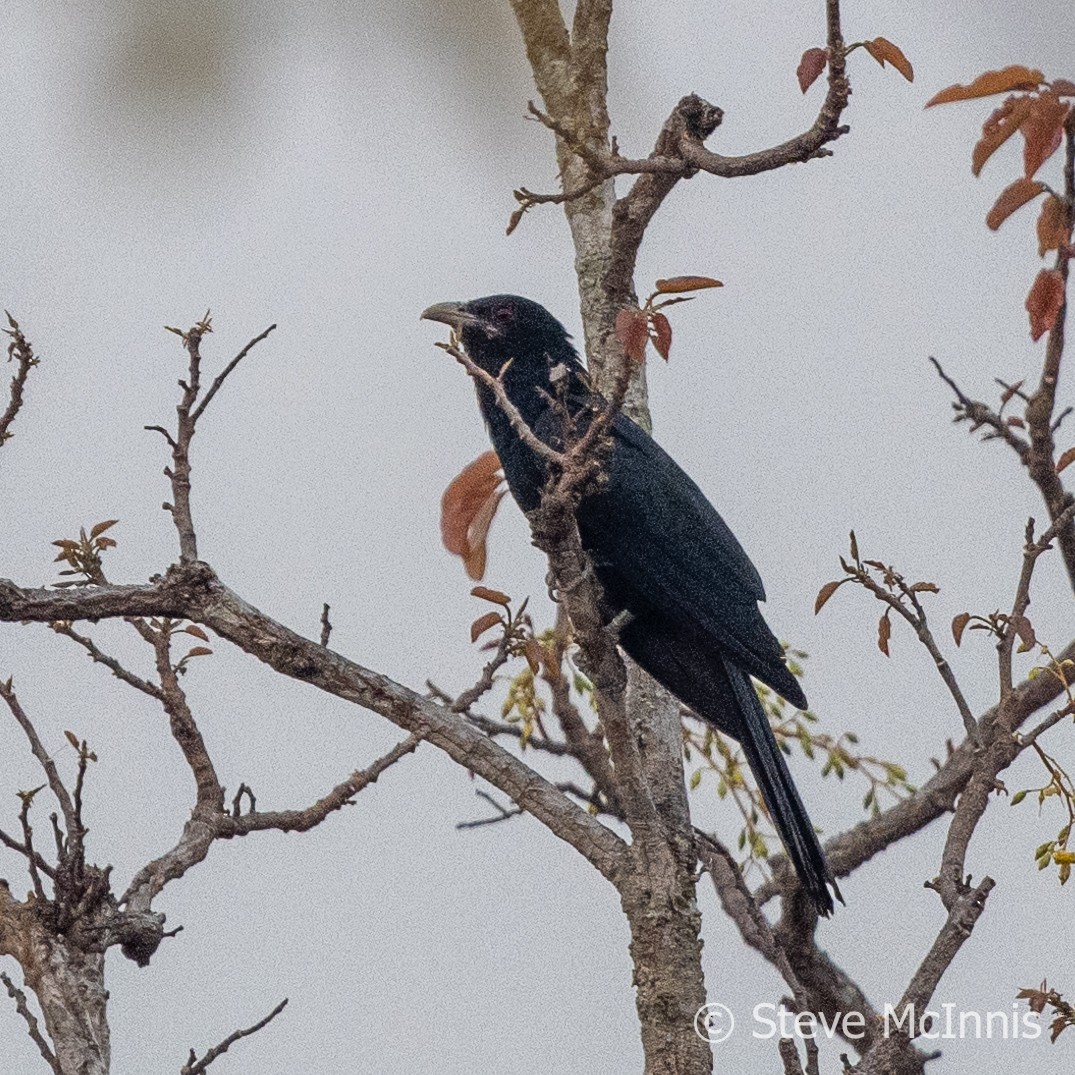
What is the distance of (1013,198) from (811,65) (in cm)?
55

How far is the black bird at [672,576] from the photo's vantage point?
5.27 m

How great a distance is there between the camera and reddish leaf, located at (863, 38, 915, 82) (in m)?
3.48

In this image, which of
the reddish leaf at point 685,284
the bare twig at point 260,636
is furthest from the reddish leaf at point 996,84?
the bare twig at point 260,636

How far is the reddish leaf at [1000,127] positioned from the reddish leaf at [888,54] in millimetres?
359

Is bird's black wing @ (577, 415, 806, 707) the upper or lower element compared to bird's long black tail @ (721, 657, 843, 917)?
upper

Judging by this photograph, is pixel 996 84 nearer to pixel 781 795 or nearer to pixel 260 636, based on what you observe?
pixel 260 636

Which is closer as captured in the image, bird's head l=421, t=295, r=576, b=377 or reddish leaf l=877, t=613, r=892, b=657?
reddish leaf l=877, t=613, r=892, b=657

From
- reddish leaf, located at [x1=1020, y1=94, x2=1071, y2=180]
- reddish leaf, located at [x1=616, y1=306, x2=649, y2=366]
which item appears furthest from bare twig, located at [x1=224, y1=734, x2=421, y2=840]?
reddish leaf, located at [x1=1020, y1=94, x2=1071, y2=180]

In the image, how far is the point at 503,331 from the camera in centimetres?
605

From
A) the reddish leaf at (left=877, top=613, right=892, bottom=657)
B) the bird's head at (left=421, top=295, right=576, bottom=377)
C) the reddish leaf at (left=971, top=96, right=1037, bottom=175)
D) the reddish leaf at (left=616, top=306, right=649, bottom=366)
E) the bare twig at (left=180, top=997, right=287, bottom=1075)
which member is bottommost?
the bare twig at (left=180, top=997, right=287, bottom=1075)

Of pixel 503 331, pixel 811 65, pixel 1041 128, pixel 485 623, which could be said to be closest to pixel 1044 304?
pixel 1041 128

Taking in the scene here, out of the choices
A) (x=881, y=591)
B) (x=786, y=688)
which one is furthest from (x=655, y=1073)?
(x=786, y=688)

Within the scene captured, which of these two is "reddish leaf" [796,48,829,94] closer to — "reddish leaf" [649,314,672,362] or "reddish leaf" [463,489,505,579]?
"reddish leaf" [649,314,672,362]

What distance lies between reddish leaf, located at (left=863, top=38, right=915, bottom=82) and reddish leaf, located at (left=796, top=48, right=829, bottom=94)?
0.41ft
